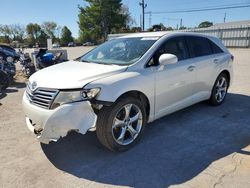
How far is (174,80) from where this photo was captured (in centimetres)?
398

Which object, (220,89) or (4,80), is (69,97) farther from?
(4,80)

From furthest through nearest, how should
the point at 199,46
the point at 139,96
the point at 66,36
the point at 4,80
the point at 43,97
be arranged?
the point at 66,36 < the point at 4,80 < the point at 199,46 < the point at 139,96 < the point at 43,97

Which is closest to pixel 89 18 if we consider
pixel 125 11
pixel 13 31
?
pixel 125 11

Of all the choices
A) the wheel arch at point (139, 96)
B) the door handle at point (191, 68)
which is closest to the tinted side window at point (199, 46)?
the door handle at point (191, 68)

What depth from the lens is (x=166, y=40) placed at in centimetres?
403

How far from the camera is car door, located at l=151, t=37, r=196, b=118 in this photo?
377 centimetres

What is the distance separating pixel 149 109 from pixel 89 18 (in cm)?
5522

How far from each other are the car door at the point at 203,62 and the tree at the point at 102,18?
5016cm

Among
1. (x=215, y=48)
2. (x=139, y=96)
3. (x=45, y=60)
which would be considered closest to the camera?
(x=139, y=96)

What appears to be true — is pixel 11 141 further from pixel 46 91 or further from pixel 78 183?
pixel 78 183

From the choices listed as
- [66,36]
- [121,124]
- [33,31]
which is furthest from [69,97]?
[33,31]

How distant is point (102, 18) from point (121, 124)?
176ft

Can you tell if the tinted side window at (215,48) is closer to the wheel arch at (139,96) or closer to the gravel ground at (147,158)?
the gravel ground at (147,158)

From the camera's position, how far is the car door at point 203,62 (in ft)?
15.0
